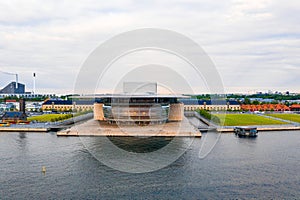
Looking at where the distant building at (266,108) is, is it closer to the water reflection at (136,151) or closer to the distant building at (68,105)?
the distant building at (68,105)

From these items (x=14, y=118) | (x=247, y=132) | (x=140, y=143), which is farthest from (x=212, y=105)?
(x=140, y=143)

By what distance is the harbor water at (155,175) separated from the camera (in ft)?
30.4

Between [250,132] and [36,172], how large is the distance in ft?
44.7

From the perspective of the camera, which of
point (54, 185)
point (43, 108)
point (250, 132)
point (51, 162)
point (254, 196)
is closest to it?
Result: point (254, 196)

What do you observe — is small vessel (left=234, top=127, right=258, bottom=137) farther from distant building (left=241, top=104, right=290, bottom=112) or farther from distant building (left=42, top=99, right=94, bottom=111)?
distant building (left=42, top=99, right=94, bottom=111)

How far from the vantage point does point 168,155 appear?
1401 cm

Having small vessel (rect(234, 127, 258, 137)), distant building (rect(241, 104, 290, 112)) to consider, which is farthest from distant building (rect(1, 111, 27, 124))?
distant building (rect(241, 104, 290, 112))

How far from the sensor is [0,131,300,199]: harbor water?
9.27m

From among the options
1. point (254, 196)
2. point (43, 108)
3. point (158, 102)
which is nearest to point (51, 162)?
point (254, 196)

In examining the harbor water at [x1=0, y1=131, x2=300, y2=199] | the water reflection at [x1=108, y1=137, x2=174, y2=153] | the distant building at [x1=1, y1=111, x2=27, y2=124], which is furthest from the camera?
the distant building at [x1=1, y1=111, x2=27, y2=124]

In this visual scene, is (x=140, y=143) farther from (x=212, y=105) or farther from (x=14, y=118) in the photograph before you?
(x=212, y=105)

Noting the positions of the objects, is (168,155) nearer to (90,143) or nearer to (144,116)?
(90,143)

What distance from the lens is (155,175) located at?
11.0 m

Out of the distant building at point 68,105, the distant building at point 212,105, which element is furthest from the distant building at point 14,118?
the distant building at point 212,105
